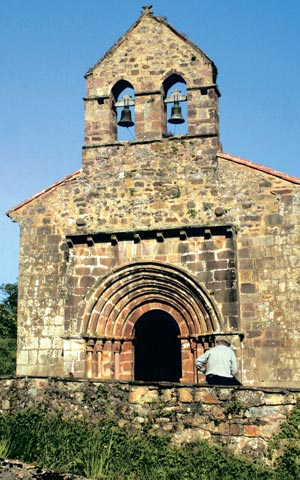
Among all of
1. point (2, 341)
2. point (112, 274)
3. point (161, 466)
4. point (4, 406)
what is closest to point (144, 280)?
point (112, 274)

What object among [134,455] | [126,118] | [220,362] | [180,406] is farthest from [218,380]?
[126,118]

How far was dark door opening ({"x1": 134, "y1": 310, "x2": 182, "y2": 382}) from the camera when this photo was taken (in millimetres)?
16734

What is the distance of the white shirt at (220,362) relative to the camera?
9703 mm

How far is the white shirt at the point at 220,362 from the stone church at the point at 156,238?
9.70 ft

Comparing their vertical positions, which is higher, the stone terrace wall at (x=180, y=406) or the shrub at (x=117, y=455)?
the stone terrace wall at (x=180, y=406)

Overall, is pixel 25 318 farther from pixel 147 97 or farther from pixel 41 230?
pixel 147 97

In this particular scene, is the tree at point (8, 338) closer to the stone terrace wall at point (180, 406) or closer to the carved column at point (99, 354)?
the carved column at point (99, 354)

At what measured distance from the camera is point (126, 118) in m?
14.9

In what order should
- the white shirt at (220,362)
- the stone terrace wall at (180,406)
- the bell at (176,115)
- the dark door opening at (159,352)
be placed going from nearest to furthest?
1. the stone terrace wall at (180,406)
2. the white shirt at (220,362)
3. the bell at (176,115)
4. the dark door opening at (159,352)

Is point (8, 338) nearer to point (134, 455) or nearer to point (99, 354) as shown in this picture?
point (99, 354)

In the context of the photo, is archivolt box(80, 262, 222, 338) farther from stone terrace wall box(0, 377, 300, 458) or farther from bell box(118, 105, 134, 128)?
stone terrace wall box(0, 377, 300, 458)

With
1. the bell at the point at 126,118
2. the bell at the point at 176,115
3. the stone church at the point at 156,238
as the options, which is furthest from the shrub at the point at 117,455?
the bell at the point at 126,118

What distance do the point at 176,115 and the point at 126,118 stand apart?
3.73 feet

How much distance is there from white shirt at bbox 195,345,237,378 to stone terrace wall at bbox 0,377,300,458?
1.64 m
